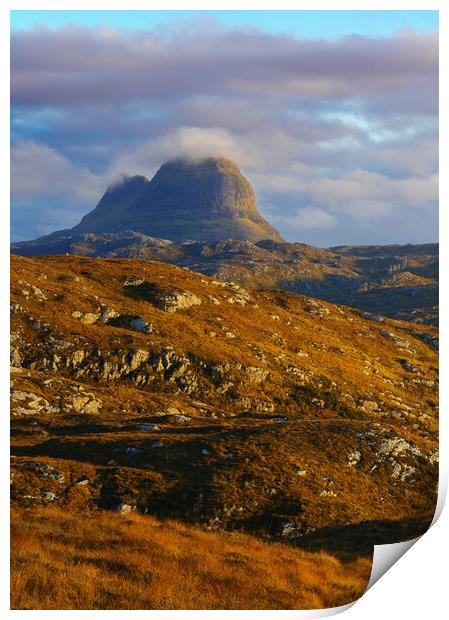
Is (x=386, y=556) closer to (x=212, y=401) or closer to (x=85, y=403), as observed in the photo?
(x=85, y=403)

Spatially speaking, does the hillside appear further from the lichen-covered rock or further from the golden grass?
the golden grass

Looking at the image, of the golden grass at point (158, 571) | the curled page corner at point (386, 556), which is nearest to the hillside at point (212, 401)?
the curled page corner at point (386, 556)

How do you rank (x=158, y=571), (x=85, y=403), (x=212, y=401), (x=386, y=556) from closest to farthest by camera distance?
(x=158, y=571) < (x=386, y=556) < (x=85, y=403) < (x=212, y=401)

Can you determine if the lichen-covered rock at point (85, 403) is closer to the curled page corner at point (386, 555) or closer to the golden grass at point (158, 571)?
the golden grass at point (158, 571)

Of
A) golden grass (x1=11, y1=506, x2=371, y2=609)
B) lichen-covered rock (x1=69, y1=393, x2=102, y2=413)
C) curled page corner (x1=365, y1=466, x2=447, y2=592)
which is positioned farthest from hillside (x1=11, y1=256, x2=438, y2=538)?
golden grass (x1=11, y1=506, x2=371, y2=609)

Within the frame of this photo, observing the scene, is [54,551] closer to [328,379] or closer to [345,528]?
[345,528]

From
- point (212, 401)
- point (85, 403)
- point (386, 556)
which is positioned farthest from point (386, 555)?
point (212, 401)

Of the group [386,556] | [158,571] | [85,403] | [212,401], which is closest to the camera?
[158,571]
